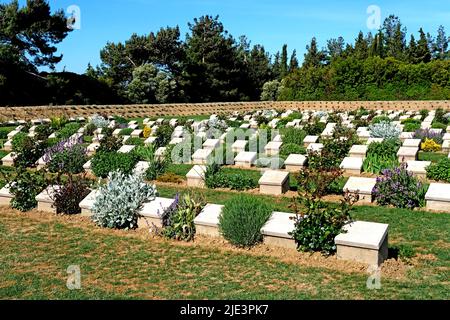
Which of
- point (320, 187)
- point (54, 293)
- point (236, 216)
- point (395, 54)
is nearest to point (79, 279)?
point (54, 293)

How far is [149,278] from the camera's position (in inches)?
225

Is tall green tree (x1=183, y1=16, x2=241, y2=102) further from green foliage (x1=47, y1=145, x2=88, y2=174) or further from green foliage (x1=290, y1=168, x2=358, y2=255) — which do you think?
green foliage (x1=290, y1=168, x2=358, y2=255)

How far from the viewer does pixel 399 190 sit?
29.2 feet

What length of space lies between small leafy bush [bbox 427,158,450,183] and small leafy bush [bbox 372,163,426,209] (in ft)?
6.14

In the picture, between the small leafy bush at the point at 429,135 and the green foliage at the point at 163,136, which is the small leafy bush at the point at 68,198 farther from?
the small leafy bush at the point at 429,135

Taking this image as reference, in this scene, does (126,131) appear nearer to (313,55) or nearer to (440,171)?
(440,171)

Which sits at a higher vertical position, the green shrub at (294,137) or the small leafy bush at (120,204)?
the green shrub at (294,137)

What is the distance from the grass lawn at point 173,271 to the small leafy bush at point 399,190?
1.03m

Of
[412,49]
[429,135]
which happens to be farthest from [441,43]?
[429,135]

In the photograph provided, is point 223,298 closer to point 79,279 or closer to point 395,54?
point 79,279

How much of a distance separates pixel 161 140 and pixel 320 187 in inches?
433

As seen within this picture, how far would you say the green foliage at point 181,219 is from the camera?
725cm

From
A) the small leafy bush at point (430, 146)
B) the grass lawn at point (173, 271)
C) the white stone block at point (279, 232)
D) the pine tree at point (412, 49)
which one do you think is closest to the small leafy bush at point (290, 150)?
the small leafy bush at point (430, 146)

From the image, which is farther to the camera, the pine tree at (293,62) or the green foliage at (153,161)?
the pine tree at (293,62)
